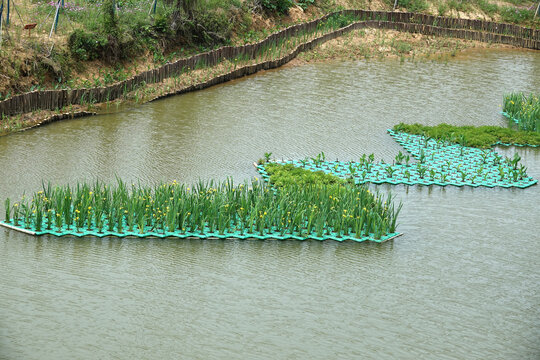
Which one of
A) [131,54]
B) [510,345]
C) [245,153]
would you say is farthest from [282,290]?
[131,54]

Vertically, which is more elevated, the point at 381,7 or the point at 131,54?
the point at 381,7

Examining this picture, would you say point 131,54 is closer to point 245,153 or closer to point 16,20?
point 16,20

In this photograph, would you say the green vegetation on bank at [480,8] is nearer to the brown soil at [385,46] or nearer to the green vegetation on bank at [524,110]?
the brown soil at [385,46]

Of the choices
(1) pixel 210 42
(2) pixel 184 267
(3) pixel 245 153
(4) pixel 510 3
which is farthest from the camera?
(4) pixel 510 3

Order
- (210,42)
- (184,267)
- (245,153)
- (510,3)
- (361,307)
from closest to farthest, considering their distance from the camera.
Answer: (361,307)
(184,267)
(245,153)
(210,42)
(510,3)

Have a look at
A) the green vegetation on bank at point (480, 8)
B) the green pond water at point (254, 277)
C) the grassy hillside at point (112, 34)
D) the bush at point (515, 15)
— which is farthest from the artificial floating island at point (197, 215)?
the bush at point (515, 15)

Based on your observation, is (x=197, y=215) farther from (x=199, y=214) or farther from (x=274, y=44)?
(x=274, y=44)
